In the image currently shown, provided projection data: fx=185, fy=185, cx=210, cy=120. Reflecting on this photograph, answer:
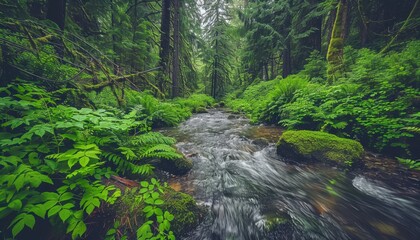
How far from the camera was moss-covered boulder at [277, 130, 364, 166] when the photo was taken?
11.9 ft

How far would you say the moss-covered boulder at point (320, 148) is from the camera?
3619 mm

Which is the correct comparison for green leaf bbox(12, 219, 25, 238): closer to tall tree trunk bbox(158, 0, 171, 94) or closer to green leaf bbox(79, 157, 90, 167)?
green leaf bbox(79, 157, 90, 167)

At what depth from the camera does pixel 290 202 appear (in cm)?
263

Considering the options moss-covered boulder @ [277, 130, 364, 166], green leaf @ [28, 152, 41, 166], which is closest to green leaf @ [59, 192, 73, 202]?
green leaf @ [28, 152, 41, 166]

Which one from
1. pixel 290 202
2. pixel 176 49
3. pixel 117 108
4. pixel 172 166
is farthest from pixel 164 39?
pixel 290 202

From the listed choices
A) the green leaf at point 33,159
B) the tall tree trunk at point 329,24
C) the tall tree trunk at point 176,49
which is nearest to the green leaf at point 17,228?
the green leaf at point 33,159

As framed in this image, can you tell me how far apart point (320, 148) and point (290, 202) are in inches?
69.3

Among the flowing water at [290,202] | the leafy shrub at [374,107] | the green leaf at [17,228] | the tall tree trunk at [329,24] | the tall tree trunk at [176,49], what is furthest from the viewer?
the tall tree trunk at [176,49]

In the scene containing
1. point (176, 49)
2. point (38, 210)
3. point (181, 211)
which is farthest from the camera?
point (176, 49)

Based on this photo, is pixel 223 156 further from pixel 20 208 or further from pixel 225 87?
pixel 225 87

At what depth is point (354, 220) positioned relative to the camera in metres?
2.29

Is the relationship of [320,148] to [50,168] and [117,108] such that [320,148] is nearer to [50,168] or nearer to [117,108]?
[50,168]

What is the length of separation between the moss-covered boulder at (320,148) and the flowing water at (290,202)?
0.79 ft

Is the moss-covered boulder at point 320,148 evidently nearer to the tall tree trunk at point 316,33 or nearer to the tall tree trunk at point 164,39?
the tall tree trunk at point 164,39
